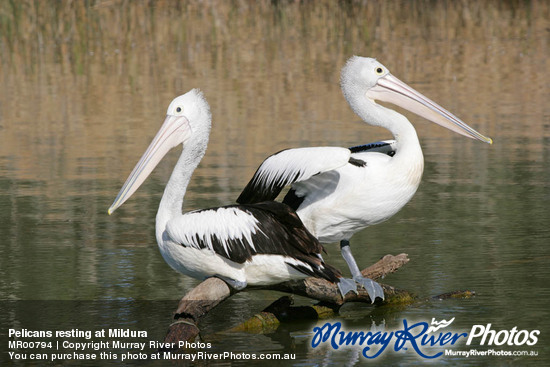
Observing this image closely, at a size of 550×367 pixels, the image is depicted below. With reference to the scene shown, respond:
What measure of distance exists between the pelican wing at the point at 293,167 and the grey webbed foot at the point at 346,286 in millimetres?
552

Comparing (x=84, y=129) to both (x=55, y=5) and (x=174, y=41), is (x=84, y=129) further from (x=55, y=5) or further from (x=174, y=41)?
(x=55, y=5)

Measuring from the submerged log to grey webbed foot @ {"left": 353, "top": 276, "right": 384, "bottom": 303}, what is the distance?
0.05 metres

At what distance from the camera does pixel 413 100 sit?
6539mm

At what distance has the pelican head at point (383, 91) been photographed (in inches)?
255

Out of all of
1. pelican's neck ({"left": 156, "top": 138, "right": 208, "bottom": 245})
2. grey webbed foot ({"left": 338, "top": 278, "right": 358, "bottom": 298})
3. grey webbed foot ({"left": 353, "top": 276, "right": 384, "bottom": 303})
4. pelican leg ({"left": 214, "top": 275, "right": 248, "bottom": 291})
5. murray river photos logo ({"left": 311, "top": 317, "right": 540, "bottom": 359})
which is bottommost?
murray river photos logo ({"left": 311, "top": 317, "right": 540, "bottom": 359})

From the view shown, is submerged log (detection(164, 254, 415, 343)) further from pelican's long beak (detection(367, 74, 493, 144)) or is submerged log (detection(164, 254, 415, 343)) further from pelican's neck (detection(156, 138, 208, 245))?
pelican's long beak (detection(367, 74, 493, 144))

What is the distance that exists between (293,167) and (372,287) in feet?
2.43

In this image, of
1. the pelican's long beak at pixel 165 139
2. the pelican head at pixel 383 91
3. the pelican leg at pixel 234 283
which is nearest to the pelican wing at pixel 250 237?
the pelican leg at pixel 234 283

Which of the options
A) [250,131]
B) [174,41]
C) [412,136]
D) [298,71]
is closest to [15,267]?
[412,136]

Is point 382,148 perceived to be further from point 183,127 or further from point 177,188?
point 177,188

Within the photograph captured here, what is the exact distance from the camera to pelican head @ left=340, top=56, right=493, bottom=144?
647 cm

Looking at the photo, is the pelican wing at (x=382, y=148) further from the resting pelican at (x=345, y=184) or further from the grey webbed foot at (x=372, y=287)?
the grey webbed foot at (x=372, y=287)

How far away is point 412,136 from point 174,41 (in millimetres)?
12782

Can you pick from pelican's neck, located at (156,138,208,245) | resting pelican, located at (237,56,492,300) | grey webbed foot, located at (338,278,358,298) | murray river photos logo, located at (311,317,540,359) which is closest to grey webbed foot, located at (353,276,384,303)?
resting pelican, located at (237,56,492,300)
